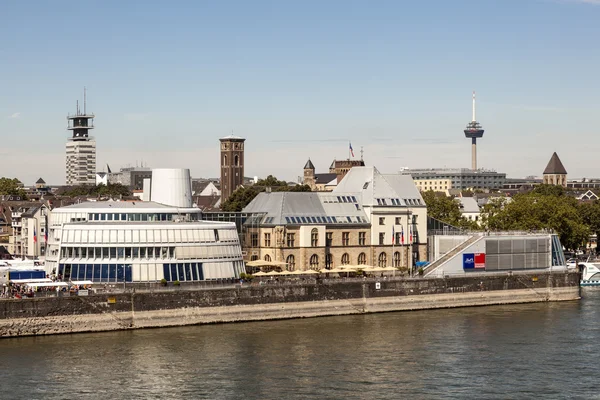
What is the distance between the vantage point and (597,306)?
11644 cm

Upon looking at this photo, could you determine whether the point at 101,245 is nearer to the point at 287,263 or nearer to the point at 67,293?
the point at 67,293

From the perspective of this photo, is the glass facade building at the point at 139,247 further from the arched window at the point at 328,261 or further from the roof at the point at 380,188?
the roof at the point at 380,188

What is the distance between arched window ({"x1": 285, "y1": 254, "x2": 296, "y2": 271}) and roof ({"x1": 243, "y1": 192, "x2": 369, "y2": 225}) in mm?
3690

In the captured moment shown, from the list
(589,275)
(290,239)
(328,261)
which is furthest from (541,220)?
(290,239)

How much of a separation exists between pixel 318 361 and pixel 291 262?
40.7m

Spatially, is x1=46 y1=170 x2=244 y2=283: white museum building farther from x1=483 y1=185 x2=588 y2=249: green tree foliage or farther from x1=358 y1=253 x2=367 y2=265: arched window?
x1=483 y1=185 x2=588 y2=249: green tree foliage

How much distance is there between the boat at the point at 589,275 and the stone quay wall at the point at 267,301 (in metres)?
21.9

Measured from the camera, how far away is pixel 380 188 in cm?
12912

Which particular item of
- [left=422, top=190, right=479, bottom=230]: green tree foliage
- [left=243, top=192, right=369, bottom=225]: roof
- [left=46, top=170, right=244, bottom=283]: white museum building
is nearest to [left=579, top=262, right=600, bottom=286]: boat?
[left=422, top=190, right=479, bottom=230]: green tree foliage

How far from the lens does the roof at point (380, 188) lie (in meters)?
128

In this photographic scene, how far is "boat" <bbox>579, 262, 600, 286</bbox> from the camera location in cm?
14575

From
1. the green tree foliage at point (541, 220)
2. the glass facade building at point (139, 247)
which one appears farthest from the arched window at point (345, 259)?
the green tree foliage at point (541, 220)

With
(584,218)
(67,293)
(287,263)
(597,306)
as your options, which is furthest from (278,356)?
(584,218)

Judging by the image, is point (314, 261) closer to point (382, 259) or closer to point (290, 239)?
point (290, 239)
